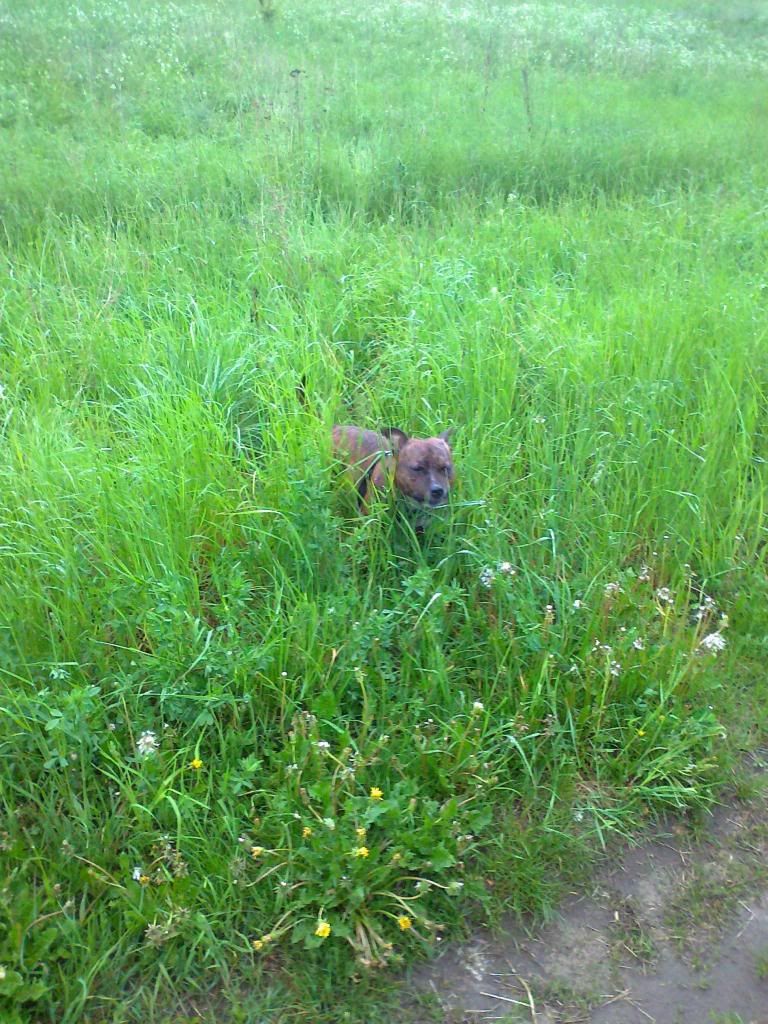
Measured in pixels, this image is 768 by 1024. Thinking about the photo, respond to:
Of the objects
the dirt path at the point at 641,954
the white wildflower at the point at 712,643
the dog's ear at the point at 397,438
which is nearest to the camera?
the dirt path at the point at 641,954

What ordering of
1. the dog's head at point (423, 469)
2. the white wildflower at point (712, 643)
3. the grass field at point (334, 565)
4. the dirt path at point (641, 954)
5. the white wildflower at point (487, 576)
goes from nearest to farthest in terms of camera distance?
the dirt path at point (641, 954), the grass field at point (334, 565), the white wildflower at point (712, 643), the white wildflower at point (487, 576), the dog's head at point (423, 469)

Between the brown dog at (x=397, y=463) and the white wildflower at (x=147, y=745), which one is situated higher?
the brown dog at (x=397, y=463)

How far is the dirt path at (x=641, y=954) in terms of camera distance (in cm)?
238

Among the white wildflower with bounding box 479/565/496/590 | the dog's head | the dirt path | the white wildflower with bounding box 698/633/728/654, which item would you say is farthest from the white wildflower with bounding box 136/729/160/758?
the white wildflower with bounding box 698/633/728/654

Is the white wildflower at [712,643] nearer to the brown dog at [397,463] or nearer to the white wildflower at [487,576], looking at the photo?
the white wildflower at [487,576]

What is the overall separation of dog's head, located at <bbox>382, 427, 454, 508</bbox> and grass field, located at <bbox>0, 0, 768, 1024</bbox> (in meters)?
0.16

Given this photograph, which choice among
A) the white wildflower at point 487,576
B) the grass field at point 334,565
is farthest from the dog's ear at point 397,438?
the white wildflower at point 487,576

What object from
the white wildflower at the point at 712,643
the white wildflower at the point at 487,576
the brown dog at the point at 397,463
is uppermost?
the brown dog at the point at 397,463

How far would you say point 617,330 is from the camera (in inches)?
187

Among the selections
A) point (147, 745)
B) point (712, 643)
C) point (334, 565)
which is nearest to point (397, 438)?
point (334, 565)

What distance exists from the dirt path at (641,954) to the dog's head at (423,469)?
153cm

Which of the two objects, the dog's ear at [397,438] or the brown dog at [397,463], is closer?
the brown dog at [397,463]

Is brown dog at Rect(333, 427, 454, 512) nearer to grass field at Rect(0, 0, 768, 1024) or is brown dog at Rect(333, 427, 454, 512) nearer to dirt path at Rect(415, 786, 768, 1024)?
grass field at Rect(0, 0, 768, 1024)

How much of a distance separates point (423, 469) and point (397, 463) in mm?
127
